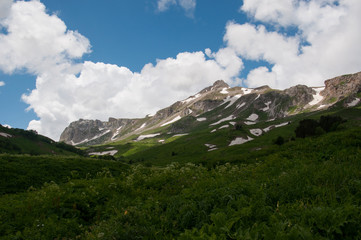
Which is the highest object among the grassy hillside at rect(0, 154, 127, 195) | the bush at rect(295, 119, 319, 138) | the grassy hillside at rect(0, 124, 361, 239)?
the grassy hillside at rect(0, 154, 127, 195)

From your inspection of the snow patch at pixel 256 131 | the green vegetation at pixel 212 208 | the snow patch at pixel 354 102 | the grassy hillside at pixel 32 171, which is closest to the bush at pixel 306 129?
the green vegetation at pixel 212 208

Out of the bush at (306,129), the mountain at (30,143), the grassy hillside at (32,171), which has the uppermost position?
the mountain at (30,143)

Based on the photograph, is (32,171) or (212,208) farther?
(32,171)

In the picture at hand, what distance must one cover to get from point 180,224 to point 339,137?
16415 mm

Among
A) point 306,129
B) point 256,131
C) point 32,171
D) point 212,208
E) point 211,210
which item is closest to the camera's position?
point 211,210

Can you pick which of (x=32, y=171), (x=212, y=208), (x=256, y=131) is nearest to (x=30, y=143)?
(x=32, y=171)

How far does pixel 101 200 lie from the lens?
39.5 ft

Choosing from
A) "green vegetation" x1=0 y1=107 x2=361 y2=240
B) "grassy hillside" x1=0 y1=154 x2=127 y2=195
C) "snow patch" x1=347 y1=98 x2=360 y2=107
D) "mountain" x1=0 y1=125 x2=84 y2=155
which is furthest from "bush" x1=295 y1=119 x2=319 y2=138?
"snow patch" x1=347 y1=98 x2=360 y2=107

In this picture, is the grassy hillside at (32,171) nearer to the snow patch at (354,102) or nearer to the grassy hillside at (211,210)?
the grassy hillside at (211,210)

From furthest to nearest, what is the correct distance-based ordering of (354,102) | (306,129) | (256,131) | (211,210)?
(354,102)
(256,131)
(306,129)
(211,210)

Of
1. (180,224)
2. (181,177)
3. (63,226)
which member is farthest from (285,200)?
(63,226)

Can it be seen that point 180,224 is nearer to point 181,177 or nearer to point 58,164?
point 181,177

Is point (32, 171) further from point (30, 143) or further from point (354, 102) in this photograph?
point (354, 102)

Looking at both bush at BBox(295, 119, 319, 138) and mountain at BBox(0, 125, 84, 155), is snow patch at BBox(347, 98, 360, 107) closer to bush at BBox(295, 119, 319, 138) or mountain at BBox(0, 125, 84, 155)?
bush at BBox(295, 119, 319, 138)
